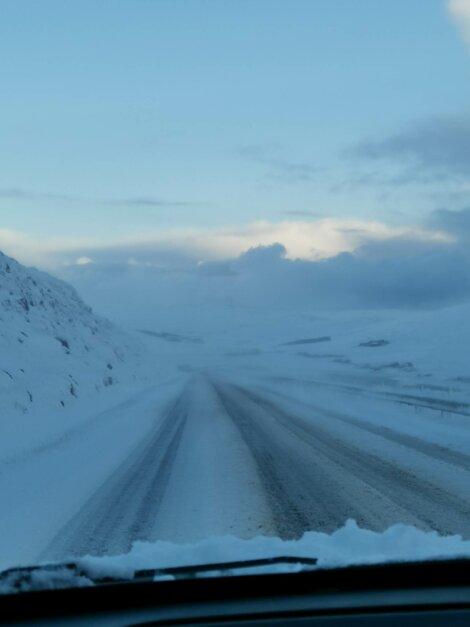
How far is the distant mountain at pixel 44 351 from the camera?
19.2 m

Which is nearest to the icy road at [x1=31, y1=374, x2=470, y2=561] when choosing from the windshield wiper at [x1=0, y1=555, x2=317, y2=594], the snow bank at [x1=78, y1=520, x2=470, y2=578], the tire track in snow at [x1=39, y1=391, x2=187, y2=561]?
the tire track in snow at [x1=39, y1=391, x2=187, y2=561]

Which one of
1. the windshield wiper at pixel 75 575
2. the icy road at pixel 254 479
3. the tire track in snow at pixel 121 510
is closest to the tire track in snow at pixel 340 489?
the icy road at pixel 254 479

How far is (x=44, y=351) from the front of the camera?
25.3m

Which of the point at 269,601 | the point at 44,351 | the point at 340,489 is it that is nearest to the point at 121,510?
the point at 340,489

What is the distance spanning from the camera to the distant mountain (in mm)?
19250

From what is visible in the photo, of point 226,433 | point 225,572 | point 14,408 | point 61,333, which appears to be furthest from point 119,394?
point 225,572

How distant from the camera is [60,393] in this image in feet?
69.4

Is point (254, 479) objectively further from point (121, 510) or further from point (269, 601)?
point (269, 601)

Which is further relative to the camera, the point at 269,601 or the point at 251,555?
the point at 251,555

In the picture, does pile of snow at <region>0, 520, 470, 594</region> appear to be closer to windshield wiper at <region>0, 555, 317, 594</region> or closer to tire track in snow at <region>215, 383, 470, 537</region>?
windshield wiper at <region>0, 555, 317, 594</region>

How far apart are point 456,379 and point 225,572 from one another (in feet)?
102

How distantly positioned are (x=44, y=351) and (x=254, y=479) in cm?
1716

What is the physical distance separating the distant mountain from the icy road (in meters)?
2.93

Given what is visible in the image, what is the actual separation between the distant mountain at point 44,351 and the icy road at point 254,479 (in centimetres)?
293
